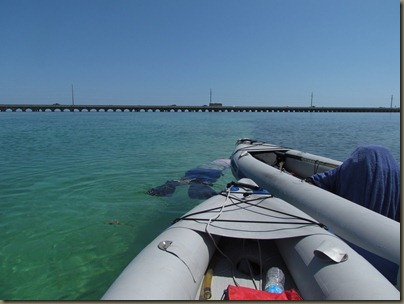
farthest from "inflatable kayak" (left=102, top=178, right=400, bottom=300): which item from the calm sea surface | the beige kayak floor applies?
the calm sea surface

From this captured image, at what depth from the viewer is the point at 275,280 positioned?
7.91 ft

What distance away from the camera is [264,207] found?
3133 mm

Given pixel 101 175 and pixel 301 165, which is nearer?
pixel 301 165

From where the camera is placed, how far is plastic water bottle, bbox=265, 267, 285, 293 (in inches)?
90.5

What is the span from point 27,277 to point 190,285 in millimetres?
2549

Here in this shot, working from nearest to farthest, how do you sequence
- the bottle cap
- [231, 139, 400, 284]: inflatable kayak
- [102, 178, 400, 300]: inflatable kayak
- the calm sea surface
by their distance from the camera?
[102, 178, 400, 300]: inflatable kayak → the bottle cap → [231, 139, 400, 284]: inflatable kayak → the calm sea surface

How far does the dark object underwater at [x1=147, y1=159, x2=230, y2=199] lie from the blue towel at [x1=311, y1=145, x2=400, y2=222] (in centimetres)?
368

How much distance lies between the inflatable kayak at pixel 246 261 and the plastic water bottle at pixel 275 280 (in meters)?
0.07

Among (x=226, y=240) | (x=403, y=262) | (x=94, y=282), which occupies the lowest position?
(x=94, y=282)

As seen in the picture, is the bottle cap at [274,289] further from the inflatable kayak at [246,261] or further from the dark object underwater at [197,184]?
the dark object underwater at [197,184]

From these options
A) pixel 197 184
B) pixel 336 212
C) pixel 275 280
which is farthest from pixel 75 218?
pixel 336 212

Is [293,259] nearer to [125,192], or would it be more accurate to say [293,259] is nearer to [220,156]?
[125,192]

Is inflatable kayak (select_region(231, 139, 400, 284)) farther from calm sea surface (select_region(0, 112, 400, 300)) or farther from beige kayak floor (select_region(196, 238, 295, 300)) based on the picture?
calm sea surface (select_region(0, 112, 400, 300))

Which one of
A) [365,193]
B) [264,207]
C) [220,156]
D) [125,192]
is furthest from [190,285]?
[220,156]
